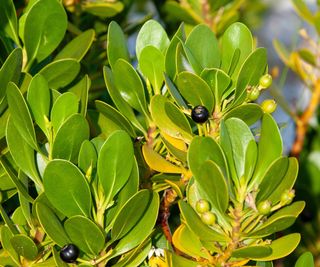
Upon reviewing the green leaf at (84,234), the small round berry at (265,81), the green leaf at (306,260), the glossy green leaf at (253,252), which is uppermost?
the small round berry at (265,81)

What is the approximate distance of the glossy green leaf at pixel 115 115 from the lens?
105 centimetres

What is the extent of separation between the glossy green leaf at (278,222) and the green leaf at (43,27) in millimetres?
430

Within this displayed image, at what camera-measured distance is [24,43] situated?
1.13 metres

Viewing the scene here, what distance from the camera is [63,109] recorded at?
3.33ft

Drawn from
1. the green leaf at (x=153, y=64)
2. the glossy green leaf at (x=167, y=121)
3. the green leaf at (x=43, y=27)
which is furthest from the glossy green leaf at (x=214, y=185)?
the green leaf at (x=43, y=27)

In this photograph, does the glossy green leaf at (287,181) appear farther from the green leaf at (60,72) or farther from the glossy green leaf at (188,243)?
the green leaf at (60,72)

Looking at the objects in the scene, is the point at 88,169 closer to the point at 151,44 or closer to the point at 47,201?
the point at 47,201

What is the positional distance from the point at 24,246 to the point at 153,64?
0.31 metres

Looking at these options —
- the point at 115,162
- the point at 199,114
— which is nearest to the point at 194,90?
the point at 199,114

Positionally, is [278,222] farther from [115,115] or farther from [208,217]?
[115,115]

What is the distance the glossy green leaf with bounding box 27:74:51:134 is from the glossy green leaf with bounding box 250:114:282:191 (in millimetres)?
284

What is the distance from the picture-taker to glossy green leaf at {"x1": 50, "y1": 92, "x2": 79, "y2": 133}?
3.30ft

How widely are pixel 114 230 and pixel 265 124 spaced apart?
234 millimetres

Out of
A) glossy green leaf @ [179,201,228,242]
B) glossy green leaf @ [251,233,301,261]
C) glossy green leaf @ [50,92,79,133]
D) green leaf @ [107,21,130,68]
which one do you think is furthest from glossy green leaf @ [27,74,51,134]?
glossy green leaf @ [251,233,301,261]
